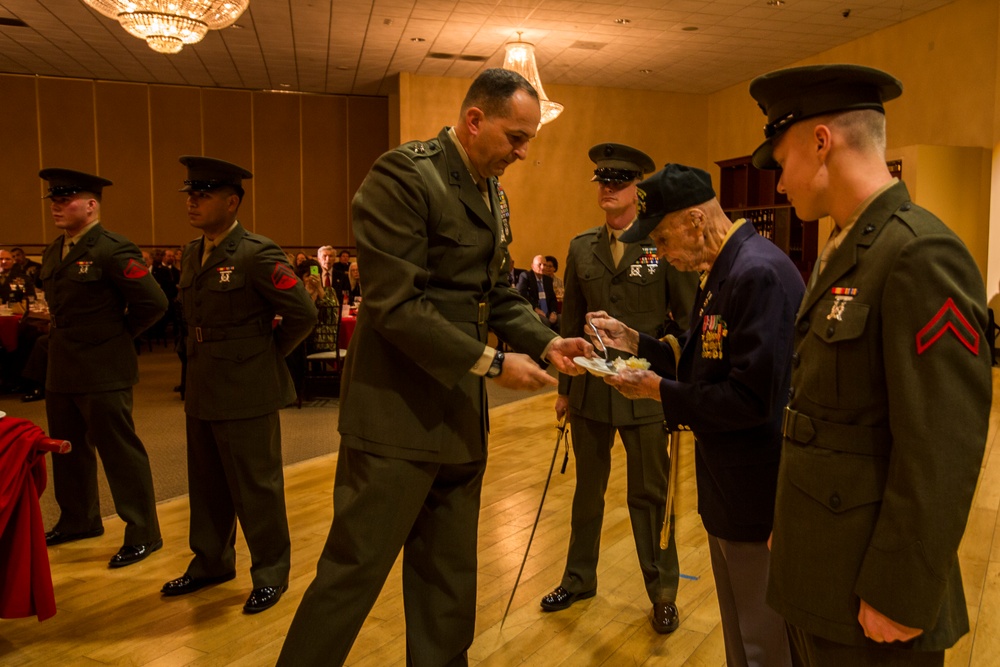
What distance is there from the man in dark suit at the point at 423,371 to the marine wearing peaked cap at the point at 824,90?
83cm

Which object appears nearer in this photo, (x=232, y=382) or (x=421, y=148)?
(x=421, y=148)

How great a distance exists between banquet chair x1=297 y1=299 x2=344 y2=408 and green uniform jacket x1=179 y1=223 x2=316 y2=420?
448 centimetres

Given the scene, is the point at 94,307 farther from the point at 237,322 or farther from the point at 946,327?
the point at 946,327

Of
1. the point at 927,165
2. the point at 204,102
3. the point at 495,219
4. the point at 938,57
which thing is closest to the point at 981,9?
the point at 938,57

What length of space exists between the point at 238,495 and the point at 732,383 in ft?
7.58

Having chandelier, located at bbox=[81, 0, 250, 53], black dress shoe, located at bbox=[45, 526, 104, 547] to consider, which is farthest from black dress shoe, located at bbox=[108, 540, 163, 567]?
chandelier, located at bbox=[81, 0, 250, 53]

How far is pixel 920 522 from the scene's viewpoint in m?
1.29

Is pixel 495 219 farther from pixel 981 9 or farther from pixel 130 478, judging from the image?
pixel 981 9

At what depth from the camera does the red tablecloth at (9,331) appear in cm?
862

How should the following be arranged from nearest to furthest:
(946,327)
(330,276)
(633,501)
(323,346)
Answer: (946,327) → (633,501) → (323,346) → (330,276)

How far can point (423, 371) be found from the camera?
2.17 meters


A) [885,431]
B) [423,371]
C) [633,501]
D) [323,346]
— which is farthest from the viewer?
[323,346]

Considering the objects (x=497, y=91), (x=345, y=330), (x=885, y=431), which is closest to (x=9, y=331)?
(x=345, y=330)

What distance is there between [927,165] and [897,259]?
33.4ft
